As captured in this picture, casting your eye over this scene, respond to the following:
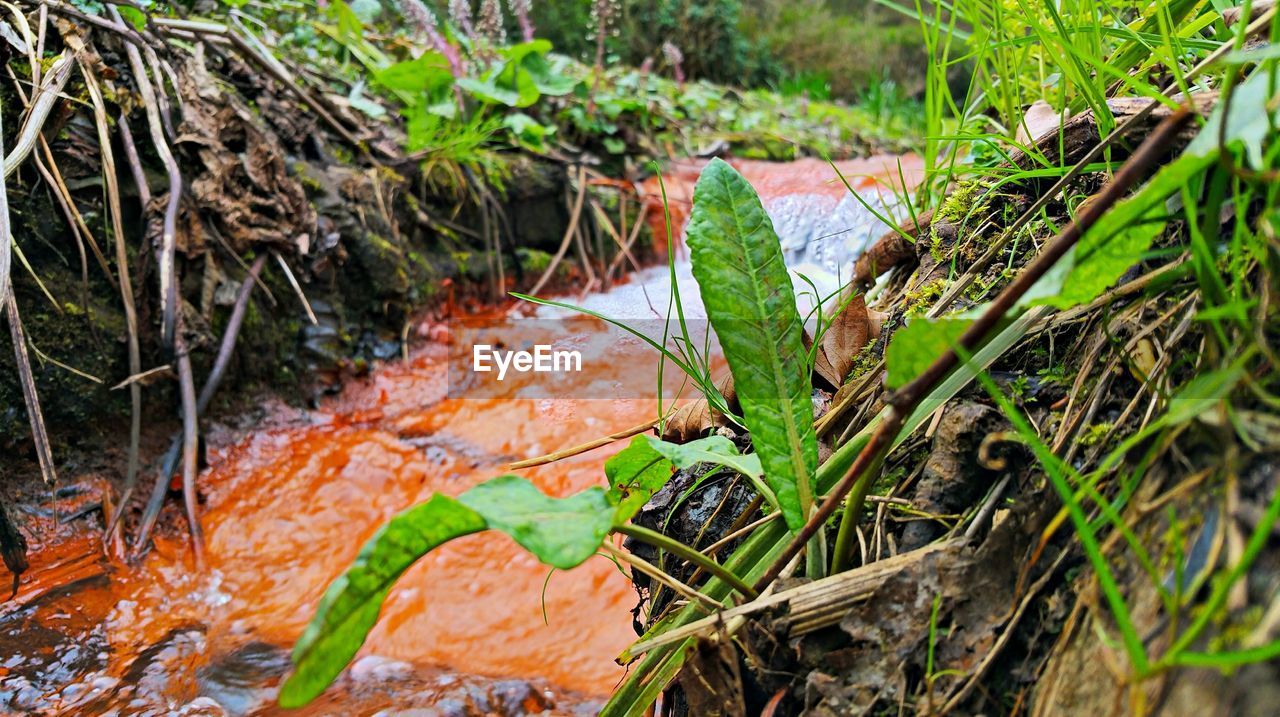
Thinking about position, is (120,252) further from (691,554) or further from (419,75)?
(691,554)

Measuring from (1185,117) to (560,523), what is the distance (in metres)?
0.50

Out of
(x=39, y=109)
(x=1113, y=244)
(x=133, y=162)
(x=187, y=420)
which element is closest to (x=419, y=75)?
(x=133, y=162)

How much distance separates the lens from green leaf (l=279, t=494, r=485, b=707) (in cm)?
50

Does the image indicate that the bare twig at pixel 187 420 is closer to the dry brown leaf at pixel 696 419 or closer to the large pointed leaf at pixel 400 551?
the dry brown leaf at pixel 696 419

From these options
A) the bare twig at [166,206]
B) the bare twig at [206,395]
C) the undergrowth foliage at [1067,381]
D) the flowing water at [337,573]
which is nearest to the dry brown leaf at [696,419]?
the undergrowth foliage at [1067,381]

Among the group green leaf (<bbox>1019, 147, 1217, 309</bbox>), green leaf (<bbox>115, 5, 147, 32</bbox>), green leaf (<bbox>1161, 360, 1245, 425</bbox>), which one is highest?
green leaf (<bbox>115, 5, 147, 32</bbox>)

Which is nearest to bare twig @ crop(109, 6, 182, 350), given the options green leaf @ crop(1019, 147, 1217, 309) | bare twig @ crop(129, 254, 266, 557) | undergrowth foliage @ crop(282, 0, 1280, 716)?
bare twig @ crop(129, 254, 266, 557)

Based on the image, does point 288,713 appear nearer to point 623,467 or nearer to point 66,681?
point 66,681

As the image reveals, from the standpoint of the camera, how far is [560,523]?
57 centimetres

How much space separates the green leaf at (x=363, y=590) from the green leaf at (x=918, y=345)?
1.11ft

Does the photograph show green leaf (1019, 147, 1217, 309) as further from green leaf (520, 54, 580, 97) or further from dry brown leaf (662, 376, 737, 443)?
green leaf (520, 54, 580, 97)

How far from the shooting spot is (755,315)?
758mm

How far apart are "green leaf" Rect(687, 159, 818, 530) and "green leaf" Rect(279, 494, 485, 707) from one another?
0.31 m

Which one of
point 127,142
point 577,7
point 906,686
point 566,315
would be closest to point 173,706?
point 906,686
